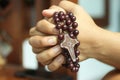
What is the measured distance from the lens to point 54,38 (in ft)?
1.67

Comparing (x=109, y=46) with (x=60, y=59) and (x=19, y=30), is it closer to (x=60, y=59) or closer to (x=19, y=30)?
(x=60, y=59)

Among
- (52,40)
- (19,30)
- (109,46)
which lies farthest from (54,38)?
(19,30)

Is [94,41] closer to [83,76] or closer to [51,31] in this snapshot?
[51,31]

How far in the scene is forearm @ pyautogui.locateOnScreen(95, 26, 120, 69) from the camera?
541mm

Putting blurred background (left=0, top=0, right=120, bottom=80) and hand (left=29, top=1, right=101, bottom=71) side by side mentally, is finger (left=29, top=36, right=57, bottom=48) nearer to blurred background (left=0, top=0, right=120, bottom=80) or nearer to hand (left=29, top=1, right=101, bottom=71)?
hand (left=29, top=1, right=101, bottom=71)

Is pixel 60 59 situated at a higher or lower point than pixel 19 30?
higher

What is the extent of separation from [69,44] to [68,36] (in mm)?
16

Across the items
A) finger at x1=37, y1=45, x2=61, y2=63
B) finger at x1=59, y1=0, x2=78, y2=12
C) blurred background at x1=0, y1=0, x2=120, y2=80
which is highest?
finger at x1=59, y1=0, x2=78, y2=12

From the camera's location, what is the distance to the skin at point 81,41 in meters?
0.52

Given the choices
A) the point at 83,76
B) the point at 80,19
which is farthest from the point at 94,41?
the point at 83,76

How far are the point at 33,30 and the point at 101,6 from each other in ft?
1.73

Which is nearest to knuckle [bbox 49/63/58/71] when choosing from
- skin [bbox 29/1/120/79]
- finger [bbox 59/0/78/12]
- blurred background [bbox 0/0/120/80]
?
skin [bbox 29/1/120/79]

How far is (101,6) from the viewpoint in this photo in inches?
40.6

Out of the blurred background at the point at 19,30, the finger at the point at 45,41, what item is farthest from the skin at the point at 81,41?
the blurred background at the point at 19,30
